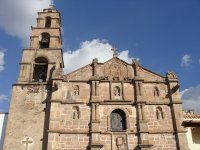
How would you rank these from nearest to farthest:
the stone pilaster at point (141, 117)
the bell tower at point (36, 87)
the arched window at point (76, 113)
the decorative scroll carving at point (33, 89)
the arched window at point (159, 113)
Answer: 1. the stone pilaster at point (141, 117)
2. the bell tower at point (36, 87)
3. the arched window at point (76, 113)
4. the arched window at point (159, 113)
5. the decorative scroll carving at point (33, 89)

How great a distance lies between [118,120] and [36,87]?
244 inches

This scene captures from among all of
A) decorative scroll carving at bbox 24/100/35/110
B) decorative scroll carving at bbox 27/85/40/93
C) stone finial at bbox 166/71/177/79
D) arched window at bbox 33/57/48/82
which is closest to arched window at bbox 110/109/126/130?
stone finial at bbox 166/71/177/79

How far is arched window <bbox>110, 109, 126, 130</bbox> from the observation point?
19.3m

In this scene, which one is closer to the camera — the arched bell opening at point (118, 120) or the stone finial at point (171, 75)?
the arched bell opening at point (118, 120)

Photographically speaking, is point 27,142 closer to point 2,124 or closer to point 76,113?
point 2,124

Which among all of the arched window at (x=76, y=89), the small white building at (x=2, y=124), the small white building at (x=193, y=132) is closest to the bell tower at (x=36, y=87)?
the small white building at (x=2, y=124)

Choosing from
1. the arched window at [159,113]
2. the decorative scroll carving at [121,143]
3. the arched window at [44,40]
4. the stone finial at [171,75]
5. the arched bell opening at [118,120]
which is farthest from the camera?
the arched window at [44,40]

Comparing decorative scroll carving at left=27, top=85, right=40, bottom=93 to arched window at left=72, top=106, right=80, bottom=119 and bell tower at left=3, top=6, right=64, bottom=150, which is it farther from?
arched window at left=72, top=106, right=80, bottom=119

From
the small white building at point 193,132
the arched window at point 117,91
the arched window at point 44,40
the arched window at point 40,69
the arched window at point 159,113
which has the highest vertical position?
the arched window at point 44,40

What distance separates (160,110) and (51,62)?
29.0ft

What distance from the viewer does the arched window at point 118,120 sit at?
19.3 metres

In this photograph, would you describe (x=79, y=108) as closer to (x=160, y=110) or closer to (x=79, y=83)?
(x=79, y=83)

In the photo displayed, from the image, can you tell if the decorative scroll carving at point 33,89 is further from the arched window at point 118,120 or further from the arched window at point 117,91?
the arched window at point 118,120

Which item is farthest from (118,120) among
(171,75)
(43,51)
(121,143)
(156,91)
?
(43,51)
